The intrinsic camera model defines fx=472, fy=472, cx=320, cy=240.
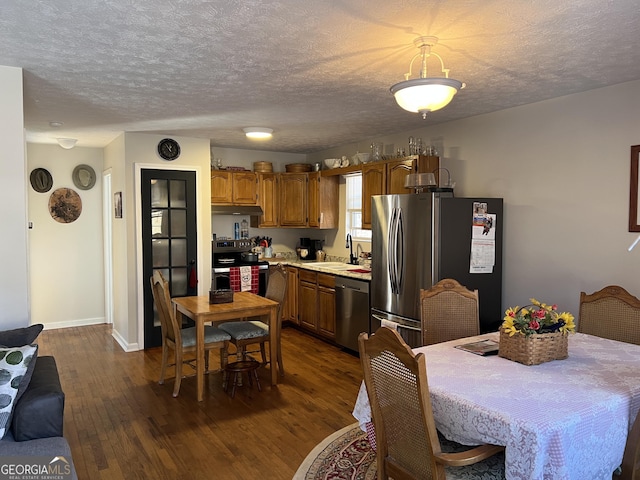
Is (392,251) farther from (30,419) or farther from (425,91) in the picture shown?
(30,419)

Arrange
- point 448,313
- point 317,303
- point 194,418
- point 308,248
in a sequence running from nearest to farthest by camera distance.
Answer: point 448,313 < point 194,418 < point 317,303 < point 308,248

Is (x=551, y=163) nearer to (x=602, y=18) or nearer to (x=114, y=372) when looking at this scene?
(x=602, y=18)

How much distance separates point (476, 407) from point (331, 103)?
2831 millimetres

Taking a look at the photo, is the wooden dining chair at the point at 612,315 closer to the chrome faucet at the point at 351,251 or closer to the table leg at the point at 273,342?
the table leg at the point at 273,342

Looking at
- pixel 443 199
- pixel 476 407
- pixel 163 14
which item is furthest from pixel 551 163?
pixel 163 14

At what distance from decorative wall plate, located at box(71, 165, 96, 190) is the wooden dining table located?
3.12 m

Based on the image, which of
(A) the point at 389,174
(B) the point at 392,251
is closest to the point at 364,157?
(A) the point at 389,174

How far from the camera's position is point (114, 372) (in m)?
4.65

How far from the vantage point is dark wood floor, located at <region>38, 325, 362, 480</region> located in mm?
Result: 2908

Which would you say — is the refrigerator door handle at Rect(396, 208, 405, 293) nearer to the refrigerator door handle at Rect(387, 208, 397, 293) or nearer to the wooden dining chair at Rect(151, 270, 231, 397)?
the refrigerator door handle at Rect(387, 208, 397, 293)

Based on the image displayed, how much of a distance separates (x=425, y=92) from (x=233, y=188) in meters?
4.23

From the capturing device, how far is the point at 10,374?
229 cm

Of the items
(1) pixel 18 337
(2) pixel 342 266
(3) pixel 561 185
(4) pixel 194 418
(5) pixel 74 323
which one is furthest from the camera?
(5) pixel 74 323

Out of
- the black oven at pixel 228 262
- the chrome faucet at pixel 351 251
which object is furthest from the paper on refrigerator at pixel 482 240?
the black oven at pixel 228 262
